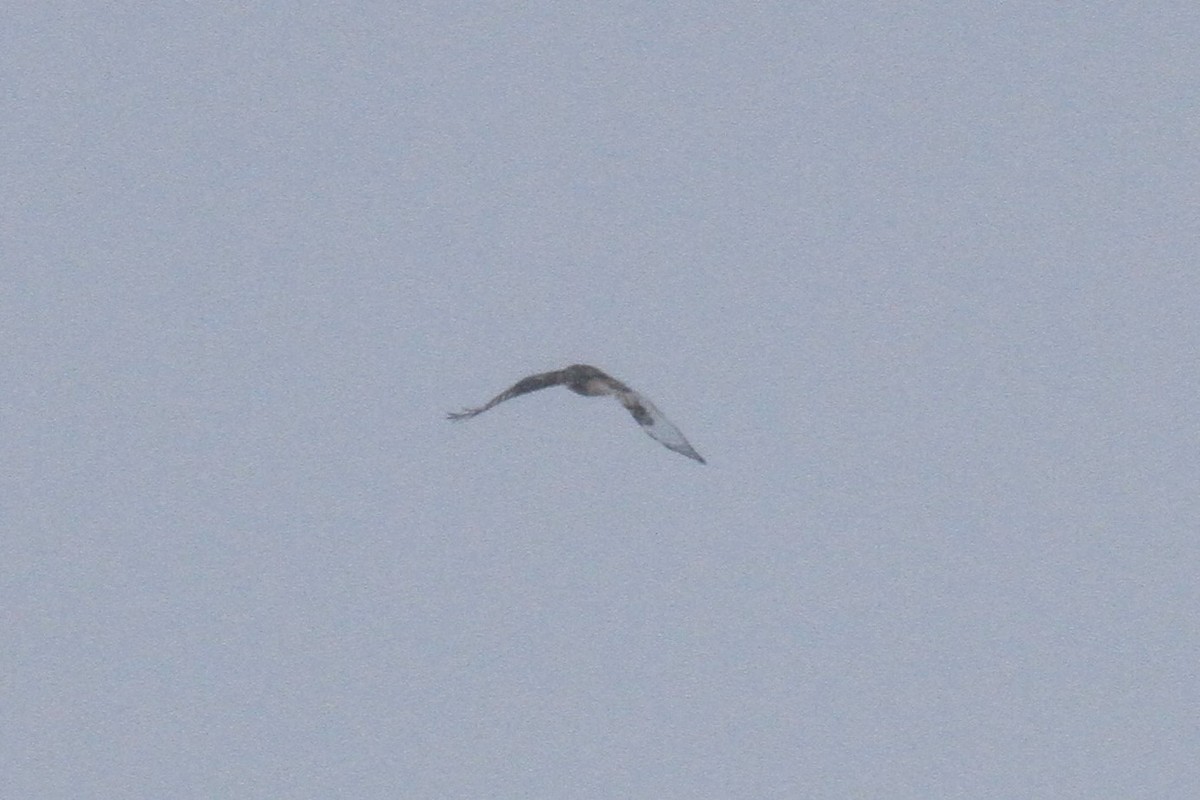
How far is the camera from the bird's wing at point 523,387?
105ft

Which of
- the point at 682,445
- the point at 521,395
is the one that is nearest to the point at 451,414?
the point at 521,395

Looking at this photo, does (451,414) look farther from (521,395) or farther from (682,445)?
(682,445)

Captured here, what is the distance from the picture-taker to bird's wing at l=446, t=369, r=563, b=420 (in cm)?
3193

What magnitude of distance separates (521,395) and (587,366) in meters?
1.44

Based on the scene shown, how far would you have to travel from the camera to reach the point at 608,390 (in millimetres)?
33500

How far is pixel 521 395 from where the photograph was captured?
32.9m

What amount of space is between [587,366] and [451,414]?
2961 mm

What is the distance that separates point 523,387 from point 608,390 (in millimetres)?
1705

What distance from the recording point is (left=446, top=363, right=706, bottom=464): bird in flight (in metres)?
33.0

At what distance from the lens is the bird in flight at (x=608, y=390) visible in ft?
108

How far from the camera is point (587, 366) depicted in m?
33.4

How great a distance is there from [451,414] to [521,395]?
60.7 inches

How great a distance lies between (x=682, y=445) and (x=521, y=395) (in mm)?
3166

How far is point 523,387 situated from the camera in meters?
32.9
